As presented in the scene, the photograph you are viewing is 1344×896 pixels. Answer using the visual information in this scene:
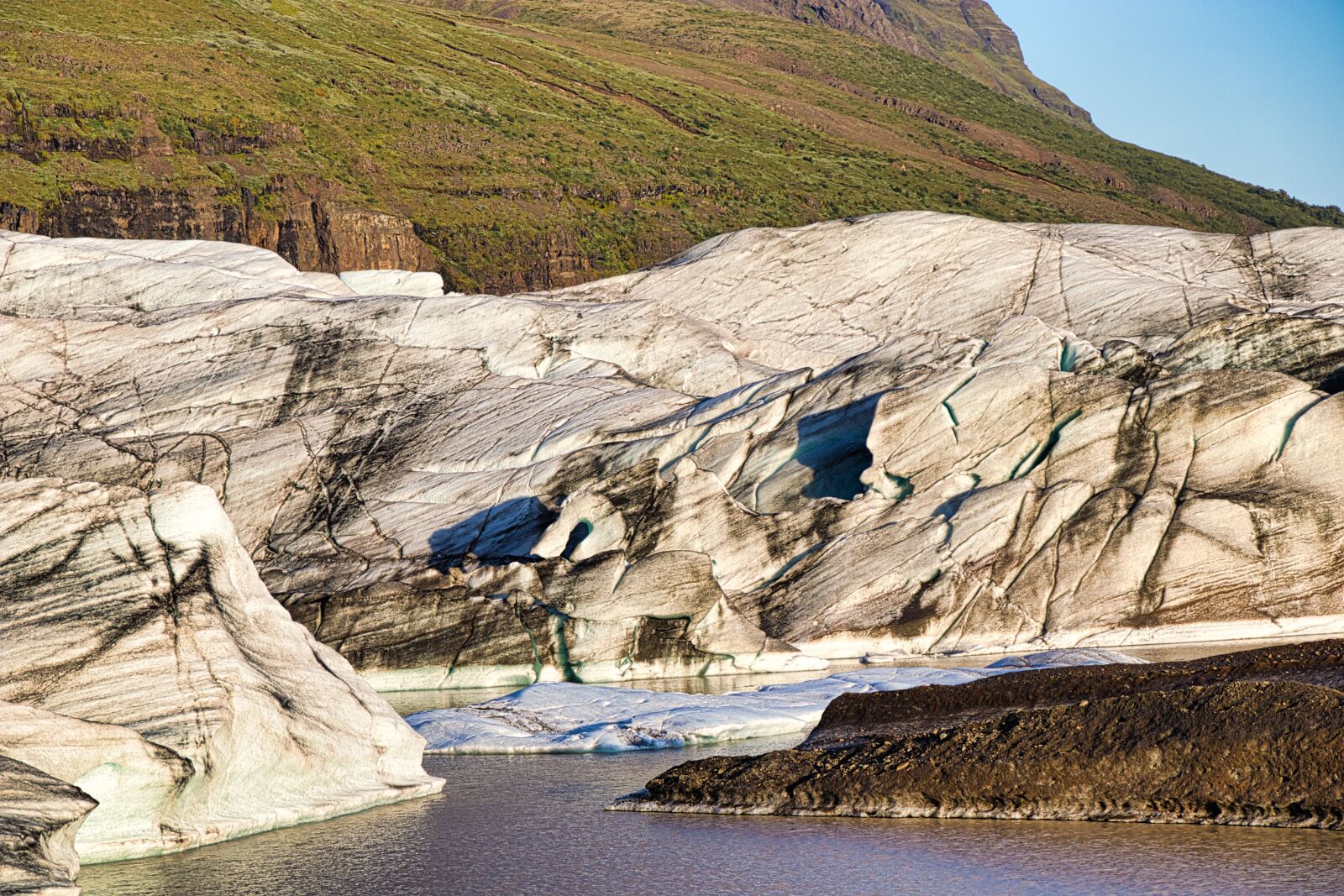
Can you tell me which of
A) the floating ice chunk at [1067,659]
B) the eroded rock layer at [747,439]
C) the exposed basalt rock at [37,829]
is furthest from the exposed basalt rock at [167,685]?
the eroded rock layer at [747,439]

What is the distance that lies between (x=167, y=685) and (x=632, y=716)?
9656mm

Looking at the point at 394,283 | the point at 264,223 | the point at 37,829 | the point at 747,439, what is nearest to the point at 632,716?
the point at 37,829

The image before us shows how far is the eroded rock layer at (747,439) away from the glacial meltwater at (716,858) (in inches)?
696

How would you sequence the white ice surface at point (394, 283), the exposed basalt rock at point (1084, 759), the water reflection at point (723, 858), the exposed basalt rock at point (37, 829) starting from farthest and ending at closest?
the white ice surface at point (394, 283) < the exposed basalt rock at point (1084, 759) < the water reflection at point (723, 858) < the exposed basalt rock at point (37, 829)

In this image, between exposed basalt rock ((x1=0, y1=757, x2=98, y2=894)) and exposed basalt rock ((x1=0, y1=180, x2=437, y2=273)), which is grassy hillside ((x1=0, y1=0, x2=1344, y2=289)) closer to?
exposed basalt rock ((x1=0, y1=180, x2=437, y2=273))

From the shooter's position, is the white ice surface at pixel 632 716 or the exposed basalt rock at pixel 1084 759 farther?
the white ice surface at pixel 632 716

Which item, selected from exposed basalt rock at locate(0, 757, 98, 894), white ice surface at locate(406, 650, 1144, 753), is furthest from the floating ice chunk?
exposed basalt rock at locate(0, 757, 98, 894)

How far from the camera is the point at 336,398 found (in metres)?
48.1

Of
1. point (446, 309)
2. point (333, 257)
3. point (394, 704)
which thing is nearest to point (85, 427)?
point (446, 309)

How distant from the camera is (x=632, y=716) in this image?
76.7 ft

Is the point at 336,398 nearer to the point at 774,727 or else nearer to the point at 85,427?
the point at 85,427

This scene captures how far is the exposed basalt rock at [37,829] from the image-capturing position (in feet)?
37.4

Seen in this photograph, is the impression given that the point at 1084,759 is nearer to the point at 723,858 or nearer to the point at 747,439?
the point at 723,858

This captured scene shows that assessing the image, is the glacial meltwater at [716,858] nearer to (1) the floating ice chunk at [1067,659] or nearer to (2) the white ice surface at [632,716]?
(2) the white ice surface at [632,716]
